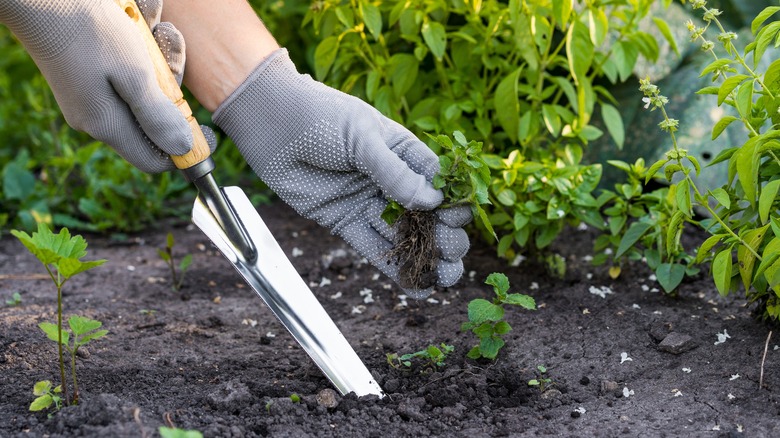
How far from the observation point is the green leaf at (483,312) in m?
1.68

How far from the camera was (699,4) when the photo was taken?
1551 mm

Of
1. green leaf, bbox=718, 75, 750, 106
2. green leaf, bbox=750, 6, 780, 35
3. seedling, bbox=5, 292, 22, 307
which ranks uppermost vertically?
green leaf, bbox=750, 6, 780, 35

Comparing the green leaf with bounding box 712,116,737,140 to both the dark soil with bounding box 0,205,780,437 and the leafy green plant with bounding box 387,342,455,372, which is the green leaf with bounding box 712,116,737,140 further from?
the leafy green plant with bounding box 387,342,455,372

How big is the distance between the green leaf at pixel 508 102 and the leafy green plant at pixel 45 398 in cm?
127

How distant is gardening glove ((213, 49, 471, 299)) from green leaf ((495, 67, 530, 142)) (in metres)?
0.41

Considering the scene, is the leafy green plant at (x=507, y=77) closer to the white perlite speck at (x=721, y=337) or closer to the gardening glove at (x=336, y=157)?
the gardening glove at (x=336, y=157)

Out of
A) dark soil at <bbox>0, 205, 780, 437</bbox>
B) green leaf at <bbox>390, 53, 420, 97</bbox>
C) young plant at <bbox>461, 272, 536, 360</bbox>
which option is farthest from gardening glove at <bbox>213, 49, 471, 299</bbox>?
green leaf at <bbox>390, 53, 420, 97</bbox>

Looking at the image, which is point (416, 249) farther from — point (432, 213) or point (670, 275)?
point (670, 275)

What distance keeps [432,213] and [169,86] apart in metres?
0.63

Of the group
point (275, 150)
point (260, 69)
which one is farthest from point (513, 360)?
point (260, 69)

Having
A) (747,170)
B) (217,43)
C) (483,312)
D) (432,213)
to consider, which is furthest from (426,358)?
(217,43)

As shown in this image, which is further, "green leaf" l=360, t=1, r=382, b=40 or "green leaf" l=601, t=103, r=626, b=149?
"green leaf" l=601, t=103, r=626, b=149

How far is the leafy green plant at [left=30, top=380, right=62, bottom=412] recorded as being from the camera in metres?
1.50

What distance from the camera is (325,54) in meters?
2.29
